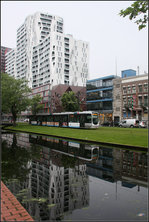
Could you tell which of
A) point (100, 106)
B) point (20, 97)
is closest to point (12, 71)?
point (100, 106)

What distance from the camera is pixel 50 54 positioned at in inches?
4082

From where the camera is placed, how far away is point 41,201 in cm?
512

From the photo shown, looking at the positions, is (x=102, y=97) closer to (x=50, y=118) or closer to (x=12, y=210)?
(x=50, y=118)

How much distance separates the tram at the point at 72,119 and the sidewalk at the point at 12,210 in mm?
Result: 29844

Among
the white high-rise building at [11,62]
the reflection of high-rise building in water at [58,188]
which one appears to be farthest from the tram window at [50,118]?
the white high-rise building at [11,62]

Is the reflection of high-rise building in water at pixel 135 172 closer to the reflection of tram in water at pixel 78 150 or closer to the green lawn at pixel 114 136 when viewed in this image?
the reflection of tram in water at pixel 78 150

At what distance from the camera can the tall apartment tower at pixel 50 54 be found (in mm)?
103250

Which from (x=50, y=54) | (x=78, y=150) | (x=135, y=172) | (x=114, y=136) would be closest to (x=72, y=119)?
(x=114, y=136)

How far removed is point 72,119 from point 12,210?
112 feet

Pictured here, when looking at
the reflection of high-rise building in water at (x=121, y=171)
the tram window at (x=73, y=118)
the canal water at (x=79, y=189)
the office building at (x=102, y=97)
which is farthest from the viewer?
the office building at (x=102, y=97)

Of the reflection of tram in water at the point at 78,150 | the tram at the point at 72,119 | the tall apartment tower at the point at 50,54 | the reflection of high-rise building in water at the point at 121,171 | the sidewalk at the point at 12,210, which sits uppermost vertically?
the tall apartment tower at the point at 50,54

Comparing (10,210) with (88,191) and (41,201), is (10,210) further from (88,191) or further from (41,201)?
(88,191)

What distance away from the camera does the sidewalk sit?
4.03 meters

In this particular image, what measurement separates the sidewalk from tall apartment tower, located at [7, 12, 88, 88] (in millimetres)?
97544
